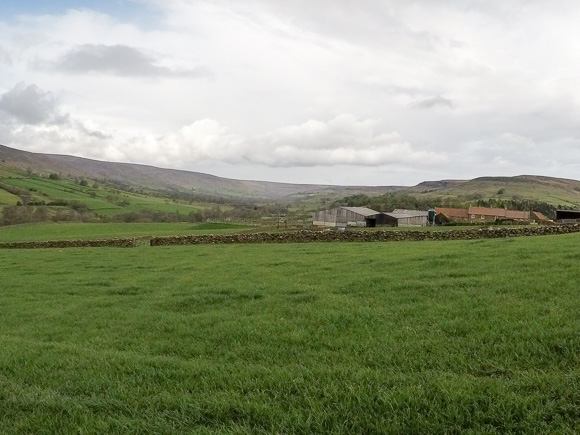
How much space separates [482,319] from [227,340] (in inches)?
163

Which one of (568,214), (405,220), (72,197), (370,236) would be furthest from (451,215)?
(72,197)

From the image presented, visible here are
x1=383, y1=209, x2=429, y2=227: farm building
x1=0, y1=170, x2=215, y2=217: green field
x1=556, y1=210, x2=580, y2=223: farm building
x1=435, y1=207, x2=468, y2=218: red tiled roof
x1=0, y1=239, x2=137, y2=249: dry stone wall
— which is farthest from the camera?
x1=0, y1=170, x2=215, y2=217: green field

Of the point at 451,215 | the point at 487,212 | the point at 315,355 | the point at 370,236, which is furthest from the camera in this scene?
the point at 487,212

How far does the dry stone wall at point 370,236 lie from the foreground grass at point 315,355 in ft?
52.4

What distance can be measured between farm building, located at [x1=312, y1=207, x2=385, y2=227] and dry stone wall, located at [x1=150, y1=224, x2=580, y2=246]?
142 feet

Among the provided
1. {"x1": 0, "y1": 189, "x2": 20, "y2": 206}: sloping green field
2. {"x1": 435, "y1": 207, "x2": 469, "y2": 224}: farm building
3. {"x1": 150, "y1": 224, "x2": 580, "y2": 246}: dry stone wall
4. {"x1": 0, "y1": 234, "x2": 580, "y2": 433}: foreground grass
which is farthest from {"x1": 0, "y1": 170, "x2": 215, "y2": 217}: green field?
{"x1": 0, "y1": 234, "x2": 580, "y2": 433}: foreground grass

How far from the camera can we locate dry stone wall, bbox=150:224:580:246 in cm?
2587

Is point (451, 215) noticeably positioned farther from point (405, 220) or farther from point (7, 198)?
point (7, 198)

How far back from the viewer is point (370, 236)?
97.3 ft

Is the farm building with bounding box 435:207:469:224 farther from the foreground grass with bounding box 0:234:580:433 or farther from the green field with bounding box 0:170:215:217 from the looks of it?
the foreground grass with bounding box 0:234:580:433

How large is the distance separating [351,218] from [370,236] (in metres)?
49.6

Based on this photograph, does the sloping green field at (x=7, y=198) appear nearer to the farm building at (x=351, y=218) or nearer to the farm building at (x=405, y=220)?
the farm building at (x=351, y=218)

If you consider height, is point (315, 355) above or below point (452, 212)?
below

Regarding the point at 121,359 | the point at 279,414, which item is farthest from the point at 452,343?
the point at 121,359
